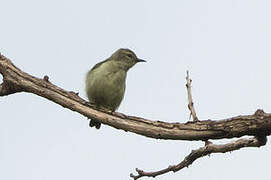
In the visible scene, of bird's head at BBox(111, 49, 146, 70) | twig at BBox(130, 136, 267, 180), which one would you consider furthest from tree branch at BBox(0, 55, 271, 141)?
bird's head at BBox(111, 49, 146, 70)

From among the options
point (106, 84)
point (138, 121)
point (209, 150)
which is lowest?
point (209, 150)

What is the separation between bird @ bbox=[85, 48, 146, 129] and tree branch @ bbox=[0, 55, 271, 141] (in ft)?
5.91

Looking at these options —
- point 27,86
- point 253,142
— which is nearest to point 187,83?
point 253,142

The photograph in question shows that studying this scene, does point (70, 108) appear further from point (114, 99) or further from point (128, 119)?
point (114, 99)

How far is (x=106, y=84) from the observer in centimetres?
862

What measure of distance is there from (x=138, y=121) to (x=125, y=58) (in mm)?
3897

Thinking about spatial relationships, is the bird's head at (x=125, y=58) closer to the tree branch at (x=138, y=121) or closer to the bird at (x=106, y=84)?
the bird at (x=106, y=84)

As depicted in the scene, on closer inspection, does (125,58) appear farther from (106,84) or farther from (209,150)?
(209,150)

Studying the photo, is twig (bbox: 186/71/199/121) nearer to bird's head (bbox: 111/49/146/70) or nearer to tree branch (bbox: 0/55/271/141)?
tree branch (bbox: 0/55/271/141)

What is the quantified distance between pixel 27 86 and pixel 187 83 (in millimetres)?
2227

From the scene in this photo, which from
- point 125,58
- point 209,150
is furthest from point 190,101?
point 125,58

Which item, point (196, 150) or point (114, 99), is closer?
point (196, 150)

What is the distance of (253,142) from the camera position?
5.44m

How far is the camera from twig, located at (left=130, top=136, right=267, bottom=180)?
5.44m
